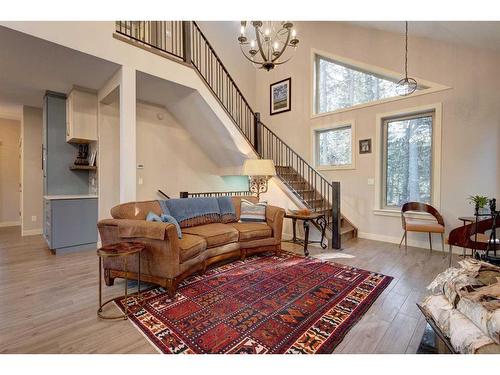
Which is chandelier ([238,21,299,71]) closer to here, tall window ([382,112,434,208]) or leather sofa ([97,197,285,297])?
leather sofa ([97,197,285,297])

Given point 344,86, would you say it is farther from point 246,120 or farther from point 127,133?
point 127,133

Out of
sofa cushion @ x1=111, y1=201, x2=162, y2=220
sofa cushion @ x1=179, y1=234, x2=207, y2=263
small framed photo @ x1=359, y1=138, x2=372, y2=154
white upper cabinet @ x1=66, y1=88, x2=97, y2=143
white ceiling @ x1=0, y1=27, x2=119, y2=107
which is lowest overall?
sofa cushion @ x1=179, y1=234, x2=207, y2=263

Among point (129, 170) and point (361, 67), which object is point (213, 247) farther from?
point (361, 67)

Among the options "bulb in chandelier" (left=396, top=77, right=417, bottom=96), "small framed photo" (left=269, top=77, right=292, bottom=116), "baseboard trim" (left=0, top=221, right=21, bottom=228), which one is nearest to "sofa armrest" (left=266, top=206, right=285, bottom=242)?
"bulb in chandelier" (left=396, top=77, right=417, bottom=96)

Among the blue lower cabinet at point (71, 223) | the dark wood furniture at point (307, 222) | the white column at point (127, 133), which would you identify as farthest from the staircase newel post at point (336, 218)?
the blue lower cabinet at point (71, 223)

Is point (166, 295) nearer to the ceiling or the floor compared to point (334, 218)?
nearer to the floor

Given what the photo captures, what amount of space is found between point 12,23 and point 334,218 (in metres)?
4.71

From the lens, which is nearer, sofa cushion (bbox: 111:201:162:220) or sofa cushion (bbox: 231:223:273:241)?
sofa cushion (bbox: 111:201:162:220)

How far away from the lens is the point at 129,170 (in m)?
3.40

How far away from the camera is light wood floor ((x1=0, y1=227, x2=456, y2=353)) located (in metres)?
1.67

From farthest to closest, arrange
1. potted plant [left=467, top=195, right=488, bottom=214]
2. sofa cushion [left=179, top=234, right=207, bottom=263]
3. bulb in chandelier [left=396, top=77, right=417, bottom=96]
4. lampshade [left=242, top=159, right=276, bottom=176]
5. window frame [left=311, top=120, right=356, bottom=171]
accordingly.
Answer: window frame [left=311, top=120, right=356, bottom=171] < lampshade [left=242, top=159, right=276, bottom=176] < bulb in chandelier [left=396, top=77, right=417, bottom=96] < potted plant [left=467, top=195, right=488, bottom=214] < sofa cushion [left=179, top=234, right=207, bottom=263]

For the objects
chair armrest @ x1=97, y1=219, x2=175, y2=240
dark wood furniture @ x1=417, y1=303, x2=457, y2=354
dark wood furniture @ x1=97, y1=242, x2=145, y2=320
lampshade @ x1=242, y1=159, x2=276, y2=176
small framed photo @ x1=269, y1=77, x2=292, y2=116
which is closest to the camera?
dark wood furniture @ x1=417, y1=303, x2=457, y2=354

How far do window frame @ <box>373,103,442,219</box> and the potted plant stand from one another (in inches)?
17.0
